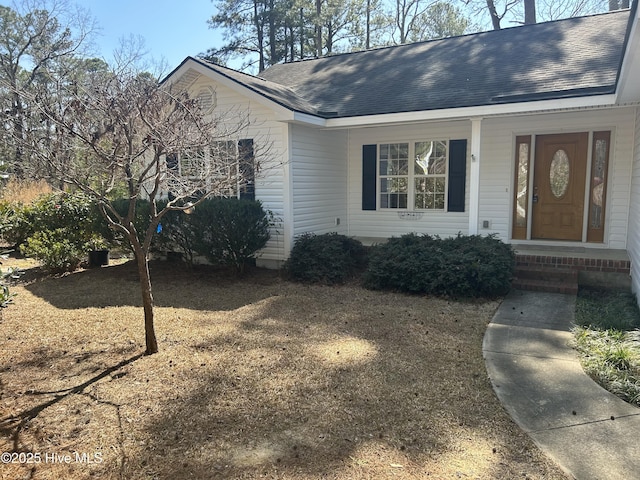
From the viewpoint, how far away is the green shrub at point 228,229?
25.2 feet

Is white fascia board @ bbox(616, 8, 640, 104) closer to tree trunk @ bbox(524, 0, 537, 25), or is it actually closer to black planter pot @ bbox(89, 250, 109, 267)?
black planter pot @ bbox(89, 250, 109, 267)

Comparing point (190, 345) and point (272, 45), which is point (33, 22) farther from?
point (190, 345)

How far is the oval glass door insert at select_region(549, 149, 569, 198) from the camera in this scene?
834cm

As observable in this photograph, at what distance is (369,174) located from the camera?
396 inches

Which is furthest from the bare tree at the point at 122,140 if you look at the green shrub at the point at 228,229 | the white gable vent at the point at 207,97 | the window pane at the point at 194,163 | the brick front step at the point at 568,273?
the brick front step at the point at 568,273

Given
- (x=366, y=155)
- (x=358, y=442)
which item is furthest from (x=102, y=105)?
(x=366, y=155)

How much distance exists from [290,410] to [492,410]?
1.50 metres

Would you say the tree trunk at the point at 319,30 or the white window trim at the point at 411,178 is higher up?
the tree trunk at the point at 319,30

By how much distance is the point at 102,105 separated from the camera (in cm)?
416

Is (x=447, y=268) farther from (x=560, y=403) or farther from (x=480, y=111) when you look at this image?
(x=560, y=403)

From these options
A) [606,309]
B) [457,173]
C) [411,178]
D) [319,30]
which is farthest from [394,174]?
[319,30]

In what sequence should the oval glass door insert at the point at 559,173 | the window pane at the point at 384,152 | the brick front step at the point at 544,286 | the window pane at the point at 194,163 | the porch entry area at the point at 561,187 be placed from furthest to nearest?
the window pane at the point at 384,152, the oval glass door insert at the point at 559,173, the porch entry area at the point at 561,187, the brick front step at the point at 544,286, the window pane at the point at 194,163

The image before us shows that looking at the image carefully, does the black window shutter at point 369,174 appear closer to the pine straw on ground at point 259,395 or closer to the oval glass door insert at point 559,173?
the oval glass door insert at point 559,173

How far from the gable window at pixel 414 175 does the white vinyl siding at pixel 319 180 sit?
0.90 meters
